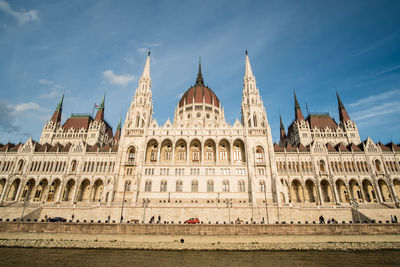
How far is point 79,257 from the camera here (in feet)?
67.8

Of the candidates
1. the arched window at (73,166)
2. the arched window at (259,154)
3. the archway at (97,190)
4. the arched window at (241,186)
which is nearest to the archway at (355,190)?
the arched window at (259,154)

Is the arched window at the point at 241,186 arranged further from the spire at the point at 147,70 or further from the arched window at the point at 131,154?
the spire at the point at 147,70

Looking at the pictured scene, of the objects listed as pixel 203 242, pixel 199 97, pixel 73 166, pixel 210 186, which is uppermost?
pixel 199 97

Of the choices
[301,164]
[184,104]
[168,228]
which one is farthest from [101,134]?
[301,164]

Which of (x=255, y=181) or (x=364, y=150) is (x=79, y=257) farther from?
(x=364, y=150)

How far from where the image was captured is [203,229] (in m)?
27.1

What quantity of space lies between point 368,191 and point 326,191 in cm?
907

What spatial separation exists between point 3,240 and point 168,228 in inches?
771

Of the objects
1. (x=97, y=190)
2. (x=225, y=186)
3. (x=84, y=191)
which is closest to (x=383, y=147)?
(x=225, y=186)

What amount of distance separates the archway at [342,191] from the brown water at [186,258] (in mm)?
26020

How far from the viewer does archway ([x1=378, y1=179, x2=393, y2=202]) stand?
149 ft

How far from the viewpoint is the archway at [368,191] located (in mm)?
46656

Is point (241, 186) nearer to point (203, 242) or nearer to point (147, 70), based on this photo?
point (203, 242)

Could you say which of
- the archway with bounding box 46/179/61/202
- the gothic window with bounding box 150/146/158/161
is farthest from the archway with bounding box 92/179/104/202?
the gothic window with bounding box 150/146/158/161
